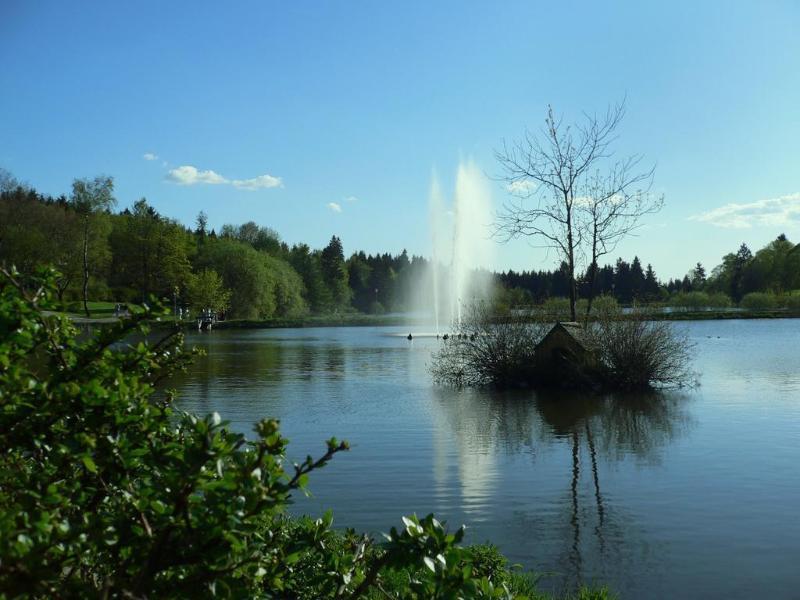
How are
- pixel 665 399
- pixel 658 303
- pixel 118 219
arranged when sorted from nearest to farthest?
pixel 665 399
pixel 658 303
pixel 118 219

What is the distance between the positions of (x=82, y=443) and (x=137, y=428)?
225mm

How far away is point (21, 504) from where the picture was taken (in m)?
2.23

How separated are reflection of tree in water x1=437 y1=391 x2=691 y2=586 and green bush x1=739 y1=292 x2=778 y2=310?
7595 cm

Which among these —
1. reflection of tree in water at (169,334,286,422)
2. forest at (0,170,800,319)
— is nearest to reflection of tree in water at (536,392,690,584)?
reflection of tree in water at (169,334,286,422)

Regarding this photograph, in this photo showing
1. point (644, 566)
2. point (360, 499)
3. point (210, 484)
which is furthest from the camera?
point (360, 499)

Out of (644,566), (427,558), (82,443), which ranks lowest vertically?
(644,566)

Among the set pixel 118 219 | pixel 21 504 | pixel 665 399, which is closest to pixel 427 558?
pixel 21 504

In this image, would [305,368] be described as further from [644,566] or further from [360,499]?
[644,566]

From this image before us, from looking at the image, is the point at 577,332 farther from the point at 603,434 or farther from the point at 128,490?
the point at 128,490

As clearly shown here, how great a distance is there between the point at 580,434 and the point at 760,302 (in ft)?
270

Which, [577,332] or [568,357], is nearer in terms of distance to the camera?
[577,332]

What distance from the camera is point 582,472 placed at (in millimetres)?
9633

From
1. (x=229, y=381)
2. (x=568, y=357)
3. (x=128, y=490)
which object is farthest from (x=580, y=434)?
(x=229, y=381)

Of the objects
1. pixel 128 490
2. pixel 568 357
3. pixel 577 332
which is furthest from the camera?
pixel 568 357
